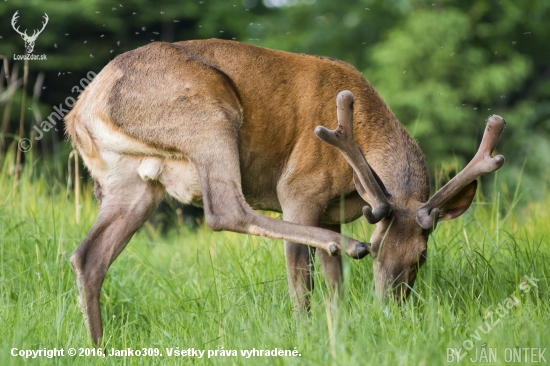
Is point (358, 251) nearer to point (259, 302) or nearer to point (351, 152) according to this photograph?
point (351, 152)

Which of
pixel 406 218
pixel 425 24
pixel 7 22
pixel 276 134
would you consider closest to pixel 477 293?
pixel 406 218

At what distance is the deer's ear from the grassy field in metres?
0.22

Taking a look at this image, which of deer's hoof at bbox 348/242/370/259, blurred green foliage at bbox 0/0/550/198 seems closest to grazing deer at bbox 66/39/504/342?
deer's hoof at bbox 348/242/370/259

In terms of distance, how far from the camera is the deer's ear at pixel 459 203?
14.9 ft

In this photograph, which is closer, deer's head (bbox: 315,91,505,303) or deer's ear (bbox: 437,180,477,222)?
deer's head (bbox: 315,91,505,303)

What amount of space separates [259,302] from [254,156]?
935mm

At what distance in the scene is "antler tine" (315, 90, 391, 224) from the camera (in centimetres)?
425

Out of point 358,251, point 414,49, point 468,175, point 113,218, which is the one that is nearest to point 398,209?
point 468,175

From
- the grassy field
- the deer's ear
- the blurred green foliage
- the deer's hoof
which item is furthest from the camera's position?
the blurred green foliage

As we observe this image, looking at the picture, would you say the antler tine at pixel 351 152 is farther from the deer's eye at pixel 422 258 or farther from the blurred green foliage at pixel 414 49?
the blurred green foliage at pixel 414 49

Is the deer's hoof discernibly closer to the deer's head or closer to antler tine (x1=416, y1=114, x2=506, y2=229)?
the deer's head

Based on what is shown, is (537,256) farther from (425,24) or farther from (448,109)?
(425,24)

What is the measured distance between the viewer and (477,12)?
53.2 feet

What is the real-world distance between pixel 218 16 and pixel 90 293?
13.0 metres
